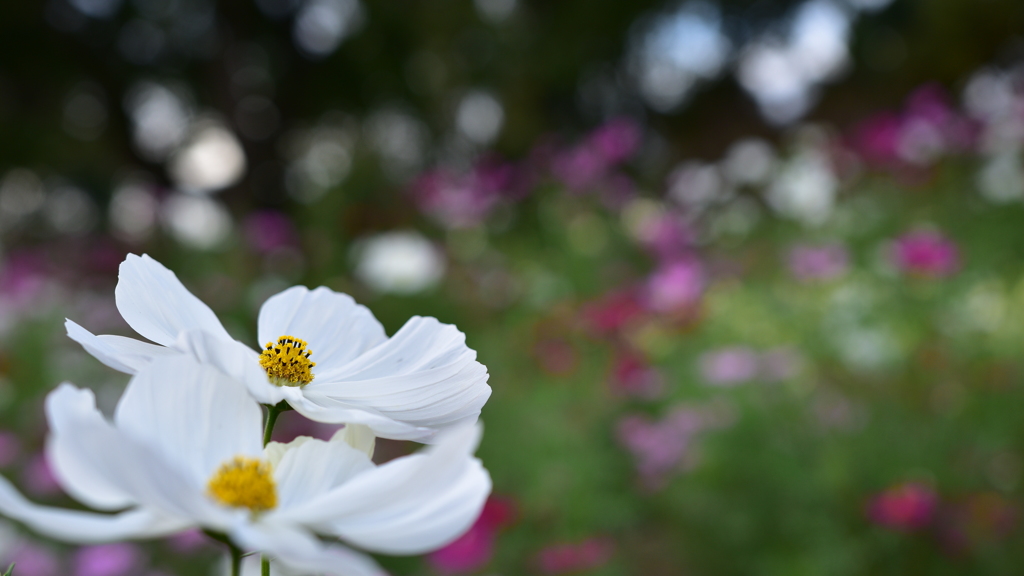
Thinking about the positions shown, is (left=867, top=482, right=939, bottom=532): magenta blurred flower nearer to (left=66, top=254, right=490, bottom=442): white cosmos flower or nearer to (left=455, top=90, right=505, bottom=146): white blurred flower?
(left=66, top=254, right=490, bottom=442): white cosmos flower

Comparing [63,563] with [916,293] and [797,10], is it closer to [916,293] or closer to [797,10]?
[916,293]

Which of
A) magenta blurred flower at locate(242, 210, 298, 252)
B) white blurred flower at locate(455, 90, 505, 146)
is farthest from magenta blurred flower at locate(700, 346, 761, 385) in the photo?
white blurred flower at locate(455, 90, 505, 146)

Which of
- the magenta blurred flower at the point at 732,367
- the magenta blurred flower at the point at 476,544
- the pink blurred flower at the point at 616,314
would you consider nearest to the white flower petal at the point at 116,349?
the magenta blurred flower at the point at 476,544

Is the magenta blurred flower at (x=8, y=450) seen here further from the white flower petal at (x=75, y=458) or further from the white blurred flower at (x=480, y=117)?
the white blurred flower at (x=480, y=117)

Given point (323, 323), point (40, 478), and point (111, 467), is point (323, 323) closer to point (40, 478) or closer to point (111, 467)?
point (111, 467)

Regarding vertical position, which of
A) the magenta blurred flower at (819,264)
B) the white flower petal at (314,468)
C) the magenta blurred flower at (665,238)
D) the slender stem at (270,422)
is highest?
the magenta blurred flower at (665,238)

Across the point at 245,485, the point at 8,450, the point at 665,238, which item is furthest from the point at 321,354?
the point at 665,238
